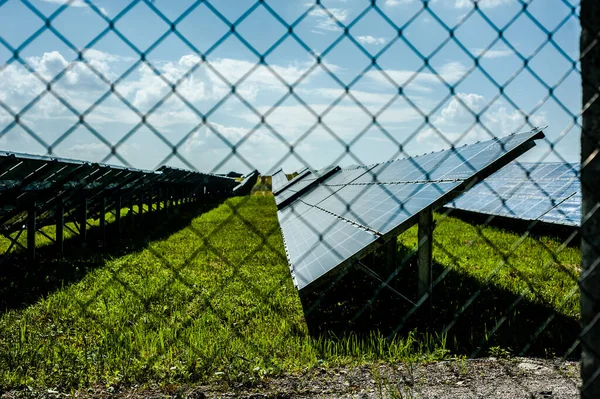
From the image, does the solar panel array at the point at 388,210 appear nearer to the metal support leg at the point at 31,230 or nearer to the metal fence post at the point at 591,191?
the metal fence post at the point at 591,191

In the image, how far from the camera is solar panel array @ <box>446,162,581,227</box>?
30.4ft

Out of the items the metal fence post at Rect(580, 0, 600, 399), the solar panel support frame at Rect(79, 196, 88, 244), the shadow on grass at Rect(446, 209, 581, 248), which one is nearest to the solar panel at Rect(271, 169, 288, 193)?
the shadow on grass at Rect(446, 209, 581, 248)

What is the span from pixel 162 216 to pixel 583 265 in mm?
16028

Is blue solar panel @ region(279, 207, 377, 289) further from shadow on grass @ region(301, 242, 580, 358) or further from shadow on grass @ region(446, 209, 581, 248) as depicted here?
shadow on grass @ region(446, 209, 581, 248)

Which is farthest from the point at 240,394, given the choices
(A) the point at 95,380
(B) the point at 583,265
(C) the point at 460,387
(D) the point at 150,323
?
(B) the point at 583,265

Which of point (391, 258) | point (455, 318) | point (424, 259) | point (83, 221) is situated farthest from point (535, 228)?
point (83, 221)

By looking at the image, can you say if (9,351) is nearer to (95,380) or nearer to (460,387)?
(95,380)

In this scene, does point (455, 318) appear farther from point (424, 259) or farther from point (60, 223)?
point (60, 223)

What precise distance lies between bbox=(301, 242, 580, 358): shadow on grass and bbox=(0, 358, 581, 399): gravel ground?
274 mm

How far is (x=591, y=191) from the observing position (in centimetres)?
148

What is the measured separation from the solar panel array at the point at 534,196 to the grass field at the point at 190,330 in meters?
2.17

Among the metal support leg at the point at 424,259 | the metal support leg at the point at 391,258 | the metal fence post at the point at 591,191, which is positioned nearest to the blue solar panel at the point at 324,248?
the metal support leg at the point at 424,259

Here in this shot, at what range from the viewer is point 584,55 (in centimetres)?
150

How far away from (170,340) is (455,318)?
2158 millimetres
